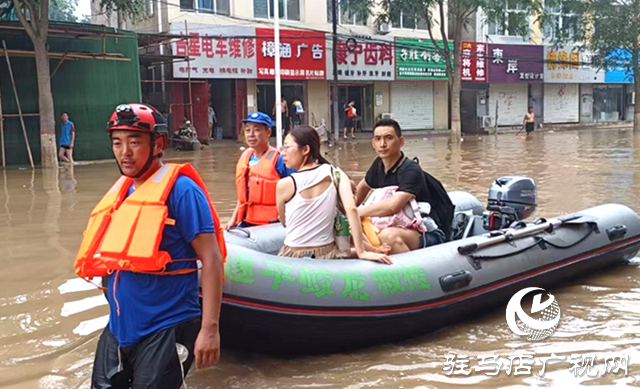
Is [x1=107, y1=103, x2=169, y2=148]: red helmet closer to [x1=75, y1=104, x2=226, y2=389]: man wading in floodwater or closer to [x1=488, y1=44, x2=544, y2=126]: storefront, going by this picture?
[x1=75, y1=104, x2=226, y2=389]: man wading in floodwater

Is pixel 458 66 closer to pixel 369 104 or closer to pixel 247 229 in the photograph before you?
pixel 369 104

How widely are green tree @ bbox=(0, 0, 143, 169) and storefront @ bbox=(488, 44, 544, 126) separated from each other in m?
18.0

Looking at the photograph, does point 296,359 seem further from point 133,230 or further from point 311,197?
point 133,230

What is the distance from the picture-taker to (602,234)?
572 centimetres

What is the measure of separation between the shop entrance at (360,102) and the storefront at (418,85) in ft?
3.38

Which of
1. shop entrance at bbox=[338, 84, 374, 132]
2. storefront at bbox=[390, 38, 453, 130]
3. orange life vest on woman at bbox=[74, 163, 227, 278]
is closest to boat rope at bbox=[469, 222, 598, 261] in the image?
orange life vest on woman at bbox=[74, 163, 227, 278]

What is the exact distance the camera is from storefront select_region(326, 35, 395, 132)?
80.6 feet

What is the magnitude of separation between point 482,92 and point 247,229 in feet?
85.9

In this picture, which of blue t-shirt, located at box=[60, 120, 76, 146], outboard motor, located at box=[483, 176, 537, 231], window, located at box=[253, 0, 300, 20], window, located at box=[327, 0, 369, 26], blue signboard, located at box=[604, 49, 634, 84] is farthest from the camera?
blue signboard, located at box=[604, 49, 634, 84]

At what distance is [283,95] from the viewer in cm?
2445

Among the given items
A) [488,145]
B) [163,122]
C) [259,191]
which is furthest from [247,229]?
[488,145]

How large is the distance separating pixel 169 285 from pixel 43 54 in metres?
13.6

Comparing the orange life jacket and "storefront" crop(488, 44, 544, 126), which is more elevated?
"storefront" crop(488, 44, 544, 126)

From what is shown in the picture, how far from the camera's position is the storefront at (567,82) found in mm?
31406
